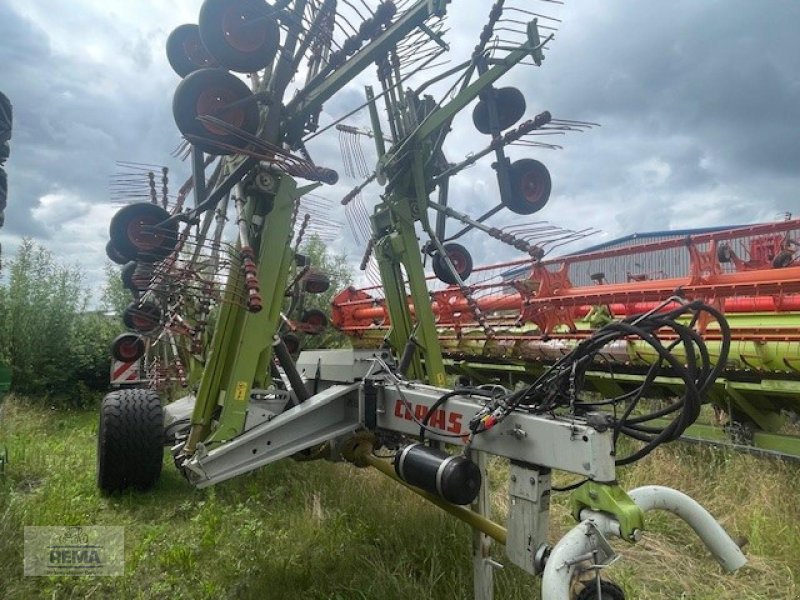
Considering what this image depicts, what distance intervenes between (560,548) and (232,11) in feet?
10.7

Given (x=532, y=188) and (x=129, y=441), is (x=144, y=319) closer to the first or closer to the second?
(x=129, y=441)

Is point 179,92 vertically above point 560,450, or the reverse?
point 179,92

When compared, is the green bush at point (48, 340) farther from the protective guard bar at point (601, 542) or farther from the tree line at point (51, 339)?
the protective guard bar at point (601, 542)

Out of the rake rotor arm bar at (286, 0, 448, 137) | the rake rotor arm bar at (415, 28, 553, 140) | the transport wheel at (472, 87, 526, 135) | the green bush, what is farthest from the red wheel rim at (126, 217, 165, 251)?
the green bush

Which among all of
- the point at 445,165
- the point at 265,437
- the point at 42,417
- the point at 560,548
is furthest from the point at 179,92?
the point at 42,417

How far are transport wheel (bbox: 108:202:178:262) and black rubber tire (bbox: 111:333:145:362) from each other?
3.58m

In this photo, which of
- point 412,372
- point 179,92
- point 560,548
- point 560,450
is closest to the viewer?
point 560,548

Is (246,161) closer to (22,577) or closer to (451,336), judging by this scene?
(22,577)

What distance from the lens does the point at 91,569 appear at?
380 centimetres

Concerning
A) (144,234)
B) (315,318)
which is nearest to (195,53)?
(144,234)

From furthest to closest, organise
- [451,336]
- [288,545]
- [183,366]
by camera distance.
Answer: [451,336]
[183,366]
[288,545]

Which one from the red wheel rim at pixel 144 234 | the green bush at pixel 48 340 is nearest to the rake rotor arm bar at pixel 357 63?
the red wheel rim at pixel 144 234

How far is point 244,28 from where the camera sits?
3498mm

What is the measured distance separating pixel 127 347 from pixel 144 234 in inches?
151
